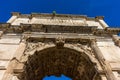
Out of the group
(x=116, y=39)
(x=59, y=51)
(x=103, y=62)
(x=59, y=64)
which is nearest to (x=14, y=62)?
(x=59, y=51)

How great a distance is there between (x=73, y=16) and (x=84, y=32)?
3399mm

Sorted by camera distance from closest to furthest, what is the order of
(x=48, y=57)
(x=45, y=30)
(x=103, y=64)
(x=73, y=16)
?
1. (x=103, y=64)
2. (x=48, y=57)
3. (x=45, y=30)
4. (x=73, y=16)

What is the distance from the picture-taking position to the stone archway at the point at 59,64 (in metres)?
12.8

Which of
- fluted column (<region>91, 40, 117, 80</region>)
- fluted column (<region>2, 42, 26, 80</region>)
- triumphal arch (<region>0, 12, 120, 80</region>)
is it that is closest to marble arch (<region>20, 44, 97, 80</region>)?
triumphal arch (<region>0, 12, 120, 80</region>)

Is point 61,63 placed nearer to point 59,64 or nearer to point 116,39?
point 59,64

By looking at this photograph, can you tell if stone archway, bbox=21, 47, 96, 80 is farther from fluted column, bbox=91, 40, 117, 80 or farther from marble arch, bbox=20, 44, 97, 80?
fluted column, bbox=91, 40, 117, 80

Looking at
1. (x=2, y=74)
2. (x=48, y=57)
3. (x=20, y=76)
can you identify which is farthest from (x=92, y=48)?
(x=2, y=74)

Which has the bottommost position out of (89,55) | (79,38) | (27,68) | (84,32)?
(27,68)

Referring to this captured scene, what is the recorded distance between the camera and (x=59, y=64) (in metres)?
14.3

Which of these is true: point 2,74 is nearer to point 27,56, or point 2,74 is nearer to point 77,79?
point 27,56

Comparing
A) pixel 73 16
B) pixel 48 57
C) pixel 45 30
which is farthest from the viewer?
pixel 73 16

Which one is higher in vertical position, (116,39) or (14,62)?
(116,39)

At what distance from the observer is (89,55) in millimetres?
12680

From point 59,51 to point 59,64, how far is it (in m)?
1.21
